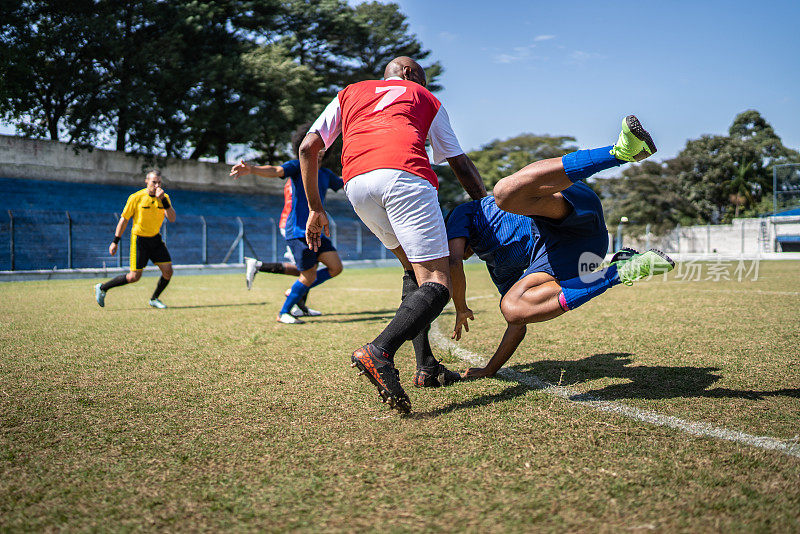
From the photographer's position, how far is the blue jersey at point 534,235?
3305 mm

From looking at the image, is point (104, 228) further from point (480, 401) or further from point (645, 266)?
point (645, 266)

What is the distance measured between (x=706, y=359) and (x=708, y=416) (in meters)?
1.54

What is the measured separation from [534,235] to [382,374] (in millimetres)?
1373

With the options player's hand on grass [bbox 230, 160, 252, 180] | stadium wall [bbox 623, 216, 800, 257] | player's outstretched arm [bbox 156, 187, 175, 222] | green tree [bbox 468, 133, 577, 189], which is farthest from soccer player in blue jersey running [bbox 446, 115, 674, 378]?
green tree [bbox 468, 133, 577, 189]

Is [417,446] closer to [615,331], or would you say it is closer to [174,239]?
[615,331]

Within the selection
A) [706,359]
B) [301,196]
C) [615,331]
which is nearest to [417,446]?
[706,359]

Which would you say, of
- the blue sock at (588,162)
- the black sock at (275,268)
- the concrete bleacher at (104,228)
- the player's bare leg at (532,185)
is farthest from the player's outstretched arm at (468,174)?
the concrete bleacher at (104,228)

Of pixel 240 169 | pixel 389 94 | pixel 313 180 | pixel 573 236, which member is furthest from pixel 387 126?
pixel 240 169

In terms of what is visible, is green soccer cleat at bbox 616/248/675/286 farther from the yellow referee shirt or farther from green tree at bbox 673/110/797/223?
green tree at bbox 673/110/797/223

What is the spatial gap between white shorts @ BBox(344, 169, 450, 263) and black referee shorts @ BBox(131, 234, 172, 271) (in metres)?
6.22

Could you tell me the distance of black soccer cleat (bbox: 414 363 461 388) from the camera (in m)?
3.53

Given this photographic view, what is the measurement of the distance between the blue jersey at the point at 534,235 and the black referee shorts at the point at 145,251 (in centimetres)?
608

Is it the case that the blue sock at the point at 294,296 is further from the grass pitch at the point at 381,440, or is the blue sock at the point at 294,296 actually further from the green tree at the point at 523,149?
the green tree at the point at 523,149

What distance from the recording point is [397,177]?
292cm
